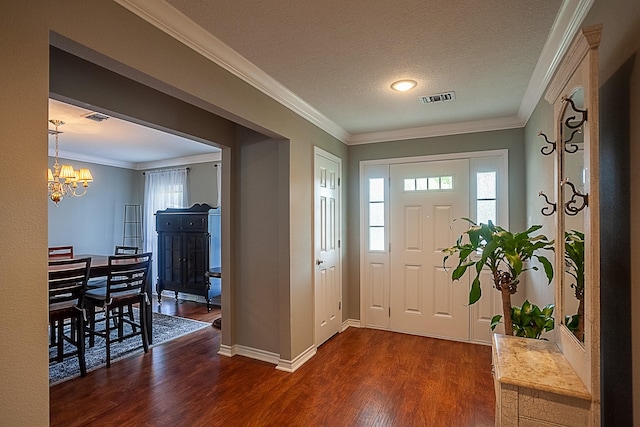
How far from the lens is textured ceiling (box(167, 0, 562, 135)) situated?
5.48ft

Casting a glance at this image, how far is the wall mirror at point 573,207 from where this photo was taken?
130cm

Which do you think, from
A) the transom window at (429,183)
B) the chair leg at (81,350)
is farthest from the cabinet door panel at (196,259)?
the transom window at (429,183)

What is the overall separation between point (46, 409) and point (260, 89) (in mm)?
2177

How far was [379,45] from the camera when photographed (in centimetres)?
201

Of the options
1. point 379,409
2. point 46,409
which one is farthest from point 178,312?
point 46,409

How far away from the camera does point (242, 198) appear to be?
3.32 meters

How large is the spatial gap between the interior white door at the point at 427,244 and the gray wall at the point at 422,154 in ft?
0.60

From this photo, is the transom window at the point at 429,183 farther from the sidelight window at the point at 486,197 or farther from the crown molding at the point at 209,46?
the crown molding at the point at 209,46

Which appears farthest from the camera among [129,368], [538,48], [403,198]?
[403,198]

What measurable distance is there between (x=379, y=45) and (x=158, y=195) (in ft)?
17.4

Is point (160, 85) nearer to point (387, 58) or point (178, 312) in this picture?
point (387, 58)

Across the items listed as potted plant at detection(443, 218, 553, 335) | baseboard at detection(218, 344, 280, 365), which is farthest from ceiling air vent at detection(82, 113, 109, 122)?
potted plant at detection(443, 218, 553, 335)

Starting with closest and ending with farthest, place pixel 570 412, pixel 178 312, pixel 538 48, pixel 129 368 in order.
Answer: pixel 570 412
pixel 538 48
pixel 129 368
pixel 178 312

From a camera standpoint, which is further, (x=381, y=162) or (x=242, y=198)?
(x=381, y=162)
